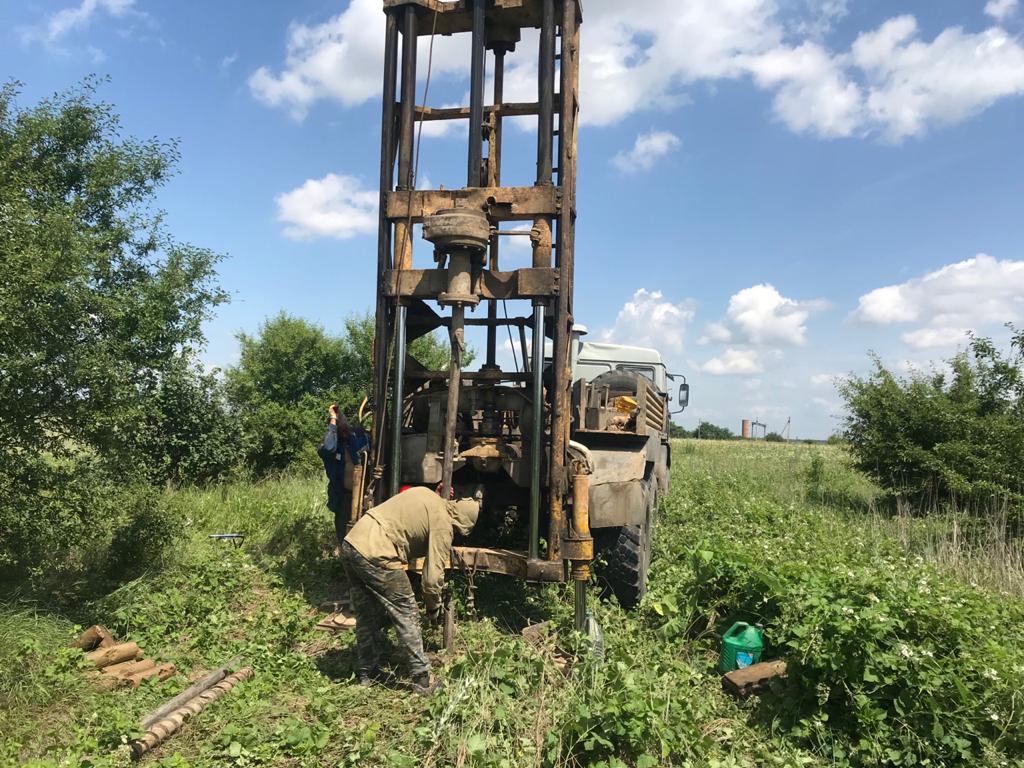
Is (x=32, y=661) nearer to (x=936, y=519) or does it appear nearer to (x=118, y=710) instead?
(x=118, y=710)

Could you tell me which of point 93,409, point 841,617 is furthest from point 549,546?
point 93,409

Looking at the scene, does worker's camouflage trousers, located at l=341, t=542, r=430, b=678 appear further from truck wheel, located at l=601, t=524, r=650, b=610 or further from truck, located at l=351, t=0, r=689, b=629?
truck wheel, located at l=601, t=524, r=650, b=610

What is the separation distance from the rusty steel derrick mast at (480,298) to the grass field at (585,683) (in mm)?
976

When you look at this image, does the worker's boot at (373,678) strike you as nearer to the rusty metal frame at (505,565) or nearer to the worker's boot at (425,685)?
the worker's boot at (425,685)

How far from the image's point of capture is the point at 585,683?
13.4 feet

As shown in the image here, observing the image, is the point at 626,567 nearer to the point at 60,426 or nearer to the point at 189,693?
the point at 189,693

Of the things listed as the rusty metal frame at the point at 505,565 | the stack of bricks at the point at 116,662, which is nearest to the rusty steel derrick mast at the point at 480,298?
the rusty metal frame at the point at 505,565

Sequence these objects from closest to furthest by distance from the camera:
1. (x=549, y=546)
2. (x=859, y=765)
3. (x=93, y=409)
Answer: (x=859, y=765), (x=549, y=546), (x=93, y=409)

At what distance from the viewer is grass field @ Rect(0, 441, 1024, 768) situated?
3.62 metres

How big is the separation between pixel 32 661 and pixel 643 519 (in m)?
4.56

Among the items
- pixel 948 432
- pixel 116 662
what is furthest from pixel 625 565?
pixel 948 432

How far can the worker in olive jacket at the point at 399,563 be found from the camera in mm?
4715

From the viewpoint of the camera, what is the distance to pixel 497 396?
611cm

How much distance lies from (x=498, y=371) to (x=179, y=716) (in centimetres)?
345
